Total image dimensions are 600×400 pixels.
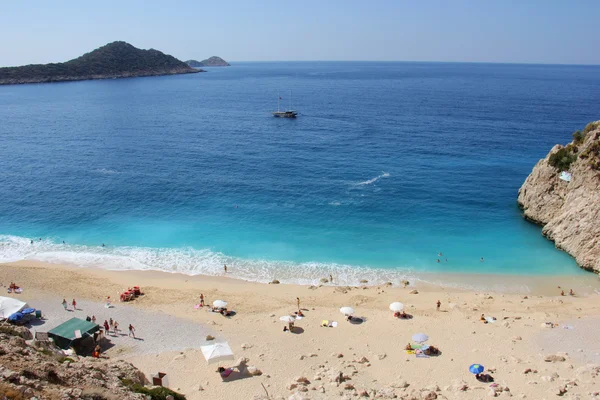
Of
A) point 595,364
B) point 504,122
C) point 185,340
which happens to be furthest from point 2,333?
point 504,122

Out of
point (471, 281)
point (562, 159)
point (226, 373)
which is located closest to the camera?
point (226, 373)

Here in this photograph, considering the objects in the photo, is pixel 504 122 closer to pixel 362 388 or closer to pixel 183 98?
pixel 362 388

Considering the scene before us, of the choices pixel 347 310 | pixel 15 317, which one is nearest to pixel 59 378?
pixel 15 317

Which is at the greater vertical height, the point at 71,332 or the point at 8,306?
the point at 8,306

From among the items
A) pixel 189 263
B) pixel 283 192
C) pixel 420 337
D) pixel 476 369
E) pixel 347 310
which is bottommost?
pixel 420 337

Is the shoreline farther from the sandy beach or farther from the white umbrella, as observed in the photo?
the white umbrella

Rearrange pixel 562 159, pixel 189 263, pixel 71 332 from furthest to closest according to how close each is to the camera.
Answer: pixel 562 159
pixel 189 263
pixel 71 332

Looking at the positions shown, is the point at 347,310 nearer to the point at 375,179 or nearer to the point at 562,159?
the point at 562,159

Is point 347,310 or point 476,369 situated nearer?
point 476,369
